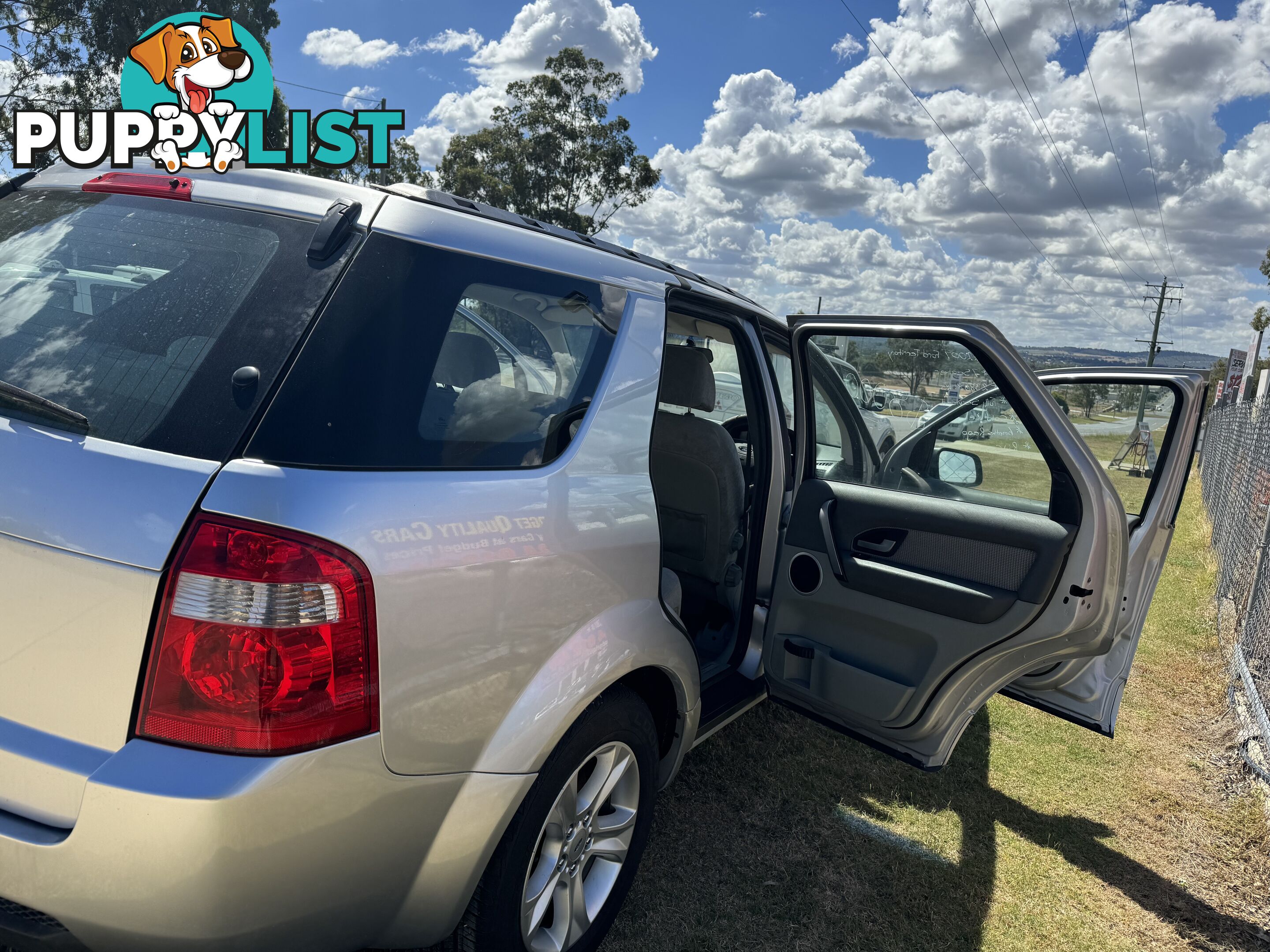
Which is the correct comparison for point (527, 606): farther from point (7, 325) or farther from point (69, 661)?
point (7, 325)

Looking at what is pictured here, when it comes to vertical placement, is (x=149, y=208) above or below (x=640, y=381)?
above

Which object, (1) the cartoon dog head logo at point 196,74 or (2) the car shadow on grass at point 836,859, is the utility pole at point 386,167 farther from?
(2) the car shadow on grass at point 836,859

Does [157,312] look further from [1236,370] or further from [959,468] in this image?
[1236,370]

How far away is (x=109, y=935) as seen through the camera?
1.38 meters

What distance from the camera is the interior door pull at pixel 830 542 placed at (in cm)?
280

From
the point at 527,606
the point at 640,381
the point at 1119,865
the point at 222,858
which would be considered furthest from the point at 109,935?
the point at 1119,865

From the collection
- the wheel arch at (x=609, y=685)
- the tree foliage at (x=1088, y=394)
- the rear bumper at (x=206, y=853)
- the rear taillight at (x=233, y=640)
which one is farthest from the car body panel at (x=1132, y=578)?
the rear taillight at (x=233, y=640)

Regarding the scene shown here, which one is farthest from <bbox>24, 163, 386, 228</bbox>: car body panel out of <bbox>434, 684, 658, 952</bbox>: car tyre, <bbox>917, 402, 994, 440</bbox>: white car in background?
<bbox>917, 402, 994, 440</bbox>: white car in background

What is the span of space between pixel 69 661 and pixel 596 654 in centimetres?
104

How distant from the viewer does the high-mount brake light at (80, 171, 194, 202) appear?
183 cm

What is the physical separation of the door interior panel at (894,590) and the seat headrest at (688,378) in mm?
517

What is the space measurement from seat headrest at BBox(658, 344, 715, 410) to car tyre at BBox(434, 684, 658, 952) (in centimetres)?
125

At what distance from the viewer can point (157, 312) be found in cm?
166

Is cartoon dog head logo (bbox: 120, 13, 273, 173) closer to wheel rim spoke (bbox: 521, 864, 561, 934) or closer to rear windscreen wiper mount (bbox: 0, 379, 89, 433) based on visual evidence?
rear windscreen wiper mount (bbox: 0, 379, 89, 433)
